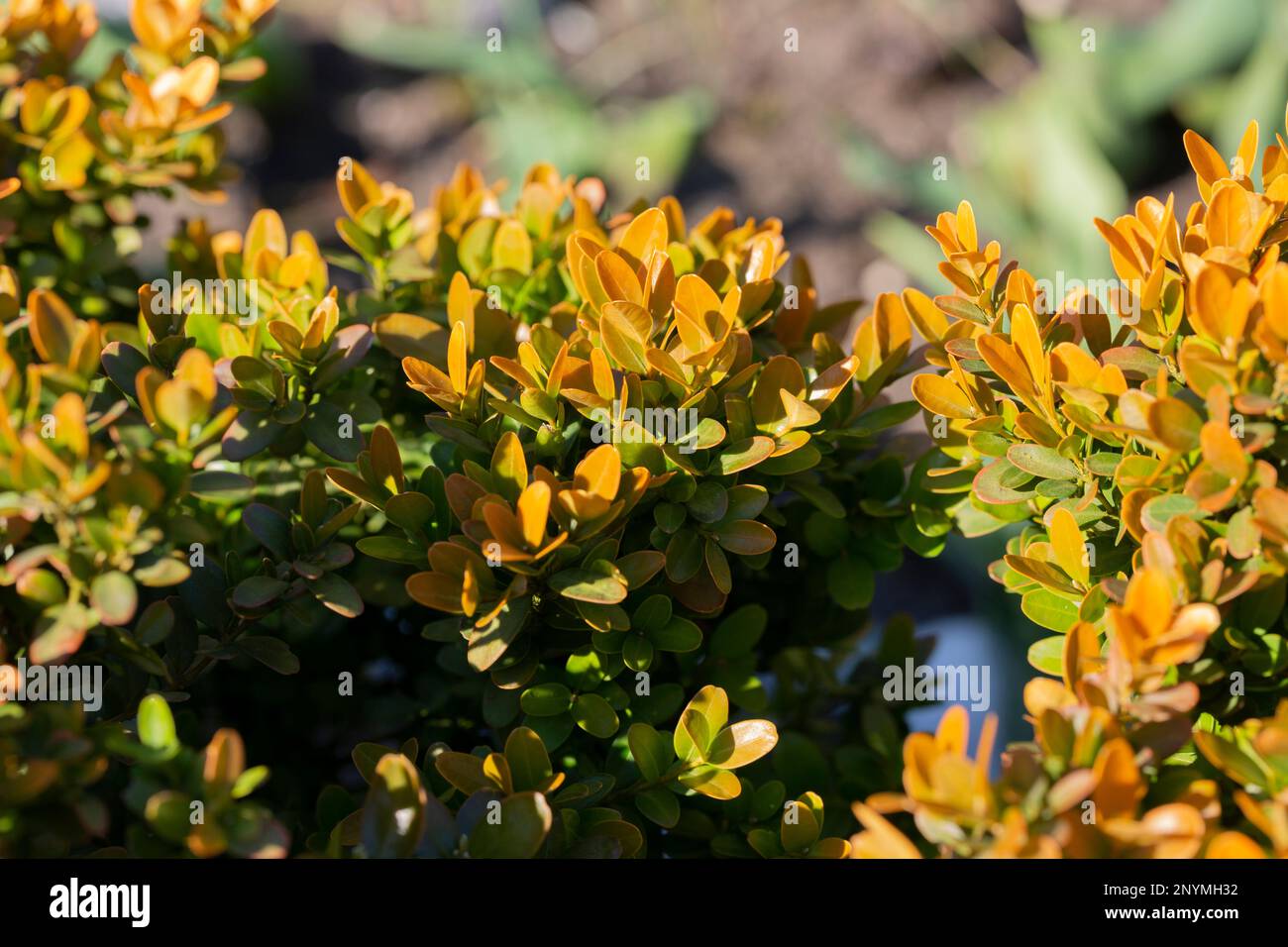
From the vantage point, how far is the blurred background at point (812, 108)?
3.13 meters

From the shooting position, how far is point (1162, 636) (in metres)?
0.95

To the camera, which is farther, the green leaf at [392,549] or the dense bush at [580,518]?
the green leaf at [392,549]

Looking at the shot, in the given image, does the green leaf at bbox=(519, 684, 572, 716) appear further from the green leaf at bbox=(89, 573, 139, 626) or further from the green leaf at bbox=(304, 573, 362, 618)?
the green leaf at bbox=(89, 573, 139, 626)

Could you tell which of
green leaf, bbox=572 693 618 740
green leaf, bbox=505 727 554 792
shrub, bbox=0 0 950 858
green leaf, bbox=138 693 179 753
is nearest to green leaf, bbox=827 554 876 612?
shrub, bbox=0 0 950 858

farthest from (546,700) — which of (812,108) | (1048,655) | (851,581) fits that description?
(812,108)

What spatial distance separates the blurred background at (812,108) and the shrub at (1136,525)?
1705 mm

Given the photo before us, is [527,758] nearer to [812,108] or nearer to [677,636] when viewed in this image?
[677,636]

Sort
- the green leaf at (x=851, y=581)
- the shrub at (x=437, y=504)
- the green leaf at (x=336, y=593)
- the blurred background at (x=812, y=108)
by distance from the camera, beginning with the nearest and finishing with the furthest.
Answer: the shrub at (x=437, y=504) < the green leaf at (x=336, y=593) < the green leaf at (x=851, y=581) < the blurred background at (x=812, y=108)

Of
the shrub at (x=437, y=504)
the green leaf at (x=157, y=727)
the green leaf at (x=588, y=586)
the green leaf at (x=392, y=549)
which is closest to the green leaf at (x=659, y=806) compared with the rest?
the shrub at (x=437, y=504)

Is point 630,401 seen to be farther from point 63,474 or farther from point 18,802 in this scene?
point 18,802

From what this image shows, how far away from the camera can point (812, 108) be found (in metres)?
3.90

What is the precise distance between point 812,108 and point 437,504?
312 centimetres

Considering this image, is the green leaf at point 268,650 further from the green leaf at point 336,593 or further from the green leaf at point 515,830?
the green leaf at point 515,830
